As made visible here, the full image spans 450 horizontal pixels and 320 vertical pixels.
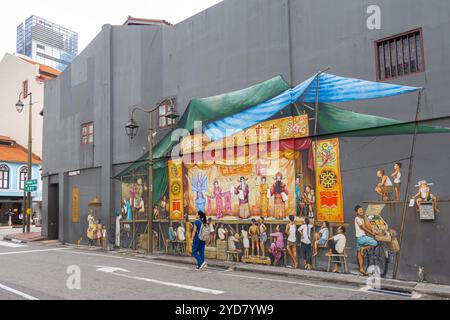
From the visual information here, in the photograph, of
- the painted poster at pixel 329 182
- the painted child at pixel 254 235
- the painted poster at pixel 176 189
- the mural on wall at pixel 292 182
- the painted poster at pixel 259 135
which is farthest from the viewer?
the painted poster at pixel 176 189

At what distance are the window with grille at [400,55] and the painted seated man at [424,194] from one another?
2703 mm

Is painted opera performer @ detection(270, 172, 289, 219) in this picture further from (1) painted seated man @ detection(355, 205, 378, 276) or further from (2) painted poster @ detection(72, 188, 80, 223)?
(2) painted poster @ detection(72, 188, 80, 223)

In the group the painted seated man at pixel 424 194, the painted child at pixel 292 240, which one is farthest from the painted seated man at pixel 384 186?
the painted child at pixel 292 240

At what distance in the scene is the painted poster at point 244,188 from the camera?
11.9 meters

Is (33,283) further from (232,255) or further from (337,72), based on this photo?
(337,72)

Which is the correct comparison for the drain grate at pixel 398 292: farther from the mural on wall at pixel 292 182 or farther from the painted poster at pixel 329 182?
the painted poster at pixel 329 182

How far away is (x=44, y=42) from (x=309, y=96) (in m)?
116

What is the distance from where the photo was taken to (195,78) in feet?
48.9

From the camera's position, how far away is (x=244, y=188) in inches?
511

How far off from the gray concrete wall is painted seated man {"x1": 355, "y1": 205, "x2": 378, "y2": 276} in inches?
8.6

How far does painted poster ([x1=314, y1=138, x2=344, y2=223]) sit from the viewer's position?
1072 centimetres

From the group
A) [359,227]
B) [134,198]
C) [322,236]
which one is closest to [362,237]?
[359,227]

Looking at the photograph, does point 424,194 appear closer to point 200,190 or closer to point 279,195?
point 279,195
